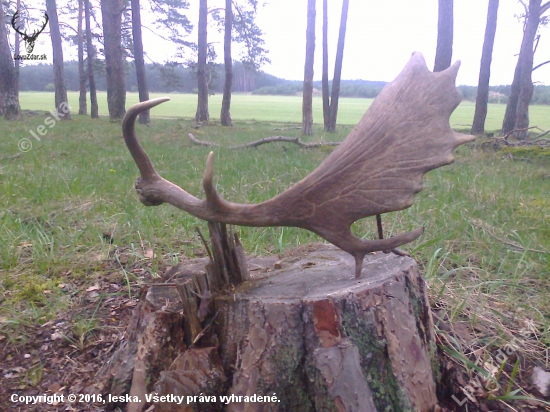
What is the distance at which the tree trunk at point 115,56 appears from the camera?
10.7 m

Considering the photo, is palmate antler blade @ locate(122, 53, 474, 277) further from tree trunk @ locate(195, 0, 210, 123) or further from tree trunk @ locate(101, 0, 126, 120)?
tree trunk @ locate(195, 0, 210, 123)

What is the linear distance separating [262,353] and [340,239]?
0.47 meters

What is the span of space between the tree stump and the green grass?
2.13 ft

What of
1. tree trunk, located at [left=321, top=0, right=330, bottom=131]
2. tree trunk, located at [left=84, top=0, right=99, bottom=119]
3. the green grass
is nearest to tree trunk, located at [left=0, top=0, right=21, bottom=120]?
the green grass

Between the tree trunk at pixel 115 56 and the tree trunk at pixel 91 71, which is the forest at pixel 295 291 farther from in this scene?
the tree trunk at pixel 91 71

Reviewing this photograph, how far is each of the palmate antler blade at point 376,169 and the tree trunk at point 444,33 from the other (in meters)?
5.56

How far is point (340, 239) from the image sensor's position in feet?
5.21

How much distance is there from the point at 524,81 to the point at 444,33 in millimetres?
3982

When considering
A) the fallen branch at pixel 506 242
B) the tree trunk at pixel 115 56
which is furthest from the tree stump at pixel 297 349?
the tree trunk at pixel 115 56

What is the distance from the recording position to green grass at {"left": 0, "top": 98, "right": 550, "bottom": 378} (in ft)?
7.83

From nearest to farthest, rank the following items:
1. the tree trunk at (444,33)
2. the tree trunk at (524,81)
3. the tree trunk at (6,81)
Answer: the tree trunk at (444,33), the tree trunk at (6,81), the tree trunk at (524,81)

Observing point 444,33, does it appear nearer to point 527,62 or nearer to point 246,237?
point 527,62

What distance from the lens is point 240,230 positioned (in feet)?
10.2

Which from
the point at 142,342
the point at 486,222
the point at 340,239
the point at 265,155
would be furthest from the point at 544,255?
the point at 265,155
